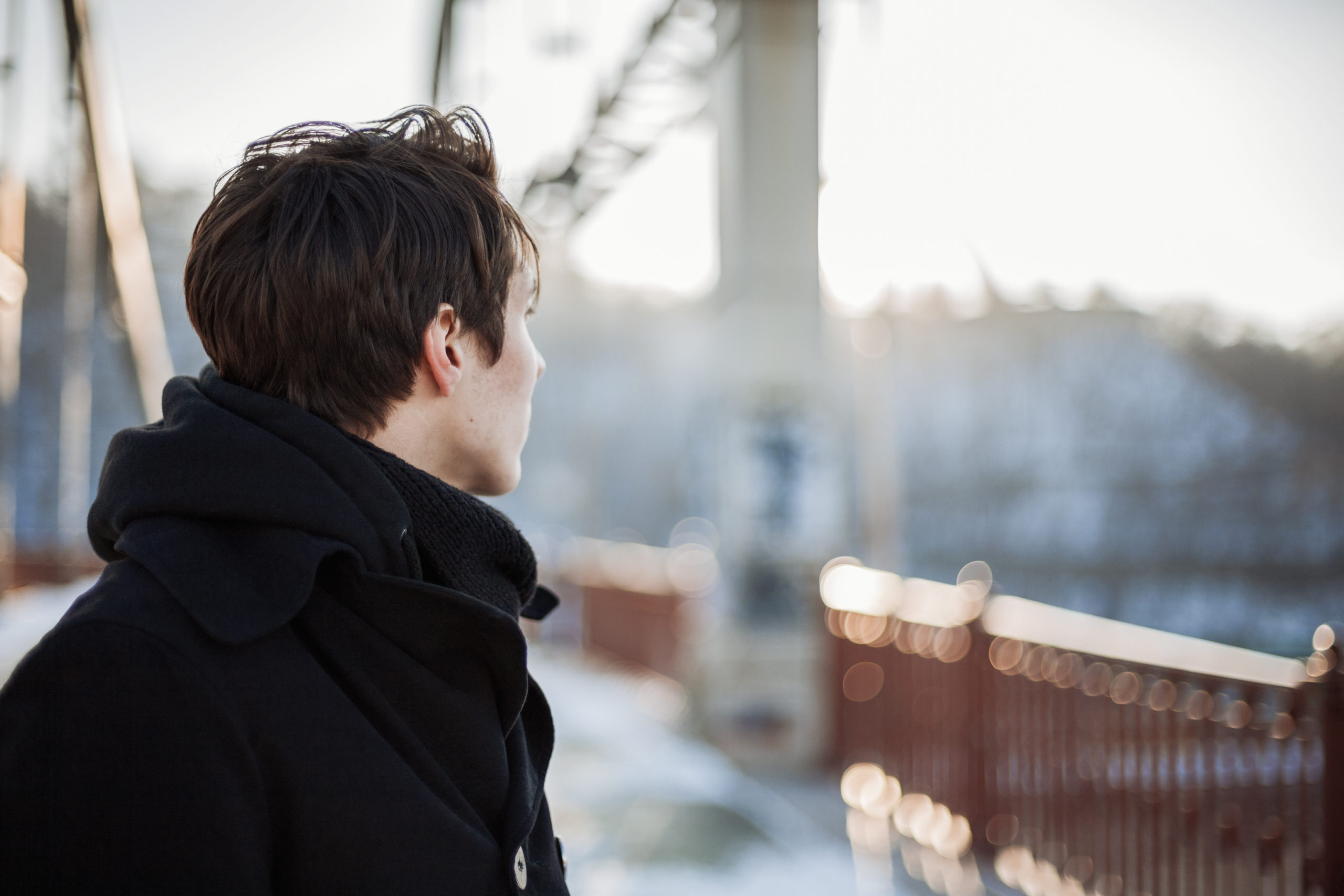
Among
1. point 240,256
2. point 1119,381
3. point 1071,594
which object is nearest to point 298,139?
point 240,256

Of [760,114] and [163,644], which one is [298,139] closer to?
[163,644]

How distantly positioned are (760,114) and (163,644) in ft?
23.1

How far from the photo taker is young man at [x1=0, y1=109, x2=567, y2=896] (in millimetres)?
838

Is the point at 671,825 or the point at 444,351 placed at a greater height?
the point at 444,351

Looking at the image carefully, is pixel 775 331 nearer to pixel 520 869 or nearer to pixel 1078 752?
pixel 1078 752

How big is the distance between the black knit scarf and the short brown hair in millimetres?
87

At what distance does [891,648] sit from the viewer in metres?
5.51

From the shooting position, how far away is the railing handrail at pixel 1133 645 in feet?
10.2

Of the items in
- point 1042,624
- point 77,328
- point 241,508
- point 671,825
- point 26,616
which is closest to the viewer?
point 241,508

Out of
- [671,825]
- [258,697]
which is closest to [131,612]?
[258,697]

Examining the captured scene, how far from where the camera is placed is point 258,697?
0.91m

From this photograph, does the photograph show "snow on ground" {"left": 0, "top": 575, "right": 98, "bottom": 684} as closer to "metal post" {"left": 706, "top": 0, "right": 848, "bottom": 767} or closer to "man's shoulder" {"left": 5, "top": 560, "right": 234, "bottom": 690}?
"man's shoulder" {"left": 5, "top": 560, "right": 234, "bottom": 690}

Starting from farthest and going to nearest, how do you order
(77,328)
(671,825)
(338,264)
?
(77,328) < (671,825) < (338,264)

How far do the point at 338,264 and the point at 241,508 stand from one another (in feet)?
0.97
